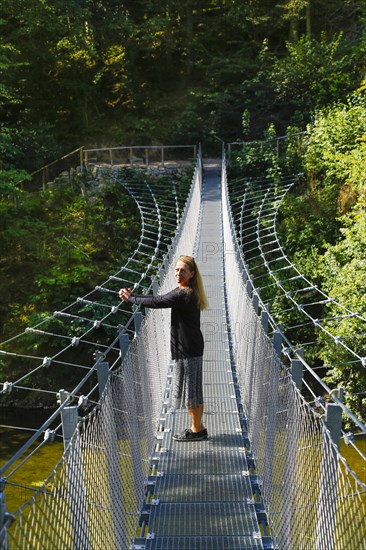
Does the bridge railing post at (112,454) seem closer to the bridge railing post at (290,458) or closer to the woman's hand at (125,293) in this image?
the bridge railing post at (290,458)

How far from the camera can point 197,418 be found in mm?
4012

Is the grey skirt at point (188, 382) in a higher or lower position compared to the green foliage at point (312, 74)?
lower

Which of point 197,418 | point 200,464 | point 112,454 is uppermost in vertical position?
point 112,454

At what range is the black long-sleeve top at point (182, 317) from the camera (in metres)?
3.77

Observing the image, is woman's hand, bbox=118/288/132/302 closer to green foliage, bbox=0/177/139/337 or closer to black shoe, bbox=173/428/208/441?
black shoe, bbox=173/428/208/441

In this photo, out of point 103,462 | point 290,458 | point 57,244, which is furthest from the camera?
point 57,244

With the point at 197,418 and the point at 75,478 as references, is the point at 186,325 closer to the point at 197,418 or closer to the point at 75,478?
the point at 197,418

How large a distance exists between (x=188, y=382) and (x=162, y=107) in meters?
15.1

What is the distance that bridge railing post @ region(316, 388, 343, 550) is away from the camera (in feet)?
7.52

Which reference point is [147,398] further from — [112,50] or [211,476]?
[112,50]

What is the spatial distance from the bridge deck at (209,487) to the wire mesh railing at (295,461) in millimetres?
95

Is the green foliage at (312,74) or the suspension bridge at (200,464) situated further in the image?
the green foliage at (312,74)

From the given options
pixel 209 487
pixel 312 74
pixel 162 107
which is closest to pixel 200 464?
pixel 209 487

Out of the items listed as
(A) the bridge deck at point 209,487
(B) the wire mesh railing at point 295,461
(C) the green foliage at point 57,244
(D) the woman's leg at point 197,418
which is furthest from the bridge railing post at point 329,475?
(C) the green foliage at point 57,244
